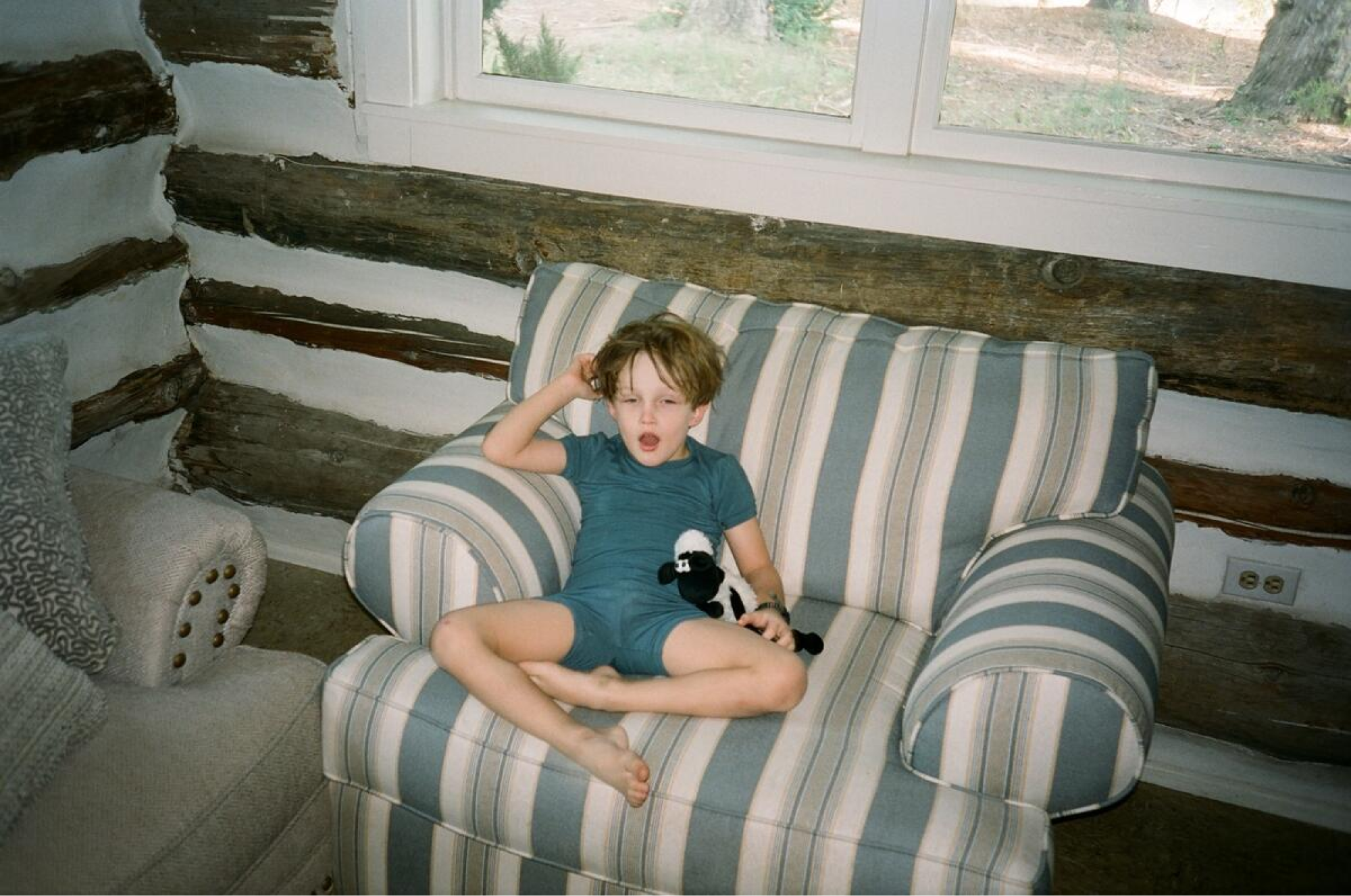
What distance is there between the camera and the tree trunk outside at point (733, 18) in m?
2.15

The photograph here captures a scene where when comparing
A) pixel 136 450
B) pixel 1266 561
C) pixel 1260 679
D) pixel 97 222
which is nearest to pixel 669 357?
pixel 1266 561

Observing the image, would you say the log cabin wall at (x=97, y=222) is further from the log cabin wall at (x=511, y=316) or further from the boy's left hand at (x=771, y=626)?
the boy's left hand at (x=771, y=626)

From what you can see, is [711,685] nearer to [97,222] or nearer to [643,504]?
[643,504]

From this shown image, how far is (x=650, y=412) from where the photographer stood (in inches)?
68.4

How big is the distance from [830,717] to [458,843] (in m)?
0.58

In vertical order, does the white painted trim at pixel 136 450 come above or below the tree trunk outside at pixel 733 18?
below

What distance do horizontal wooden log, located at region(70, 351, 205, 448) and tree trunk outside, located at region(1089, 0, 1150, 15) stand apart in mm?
2197

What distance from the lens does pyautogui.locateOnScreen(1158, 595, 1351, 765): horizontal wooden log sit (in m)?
2.08

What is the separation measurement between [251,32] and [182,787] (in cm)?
165

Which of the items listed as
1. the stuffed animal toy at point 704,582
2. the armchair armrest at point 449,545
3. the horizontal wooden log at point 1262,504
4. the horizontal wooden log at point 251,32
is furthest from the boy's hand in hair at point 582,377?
the horizontal wooden log at point 1262,504

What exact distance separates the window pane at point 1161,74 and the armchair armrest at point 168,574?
60.1 inches

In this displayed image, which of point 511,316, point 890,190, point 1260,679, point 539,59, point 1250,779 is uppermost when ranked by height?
point 539,59

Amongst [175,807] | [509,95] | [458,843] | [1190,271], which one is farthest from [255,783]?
[1190,271]

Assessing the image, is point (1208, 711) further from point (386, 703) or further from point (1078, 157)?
point (386, 703)
